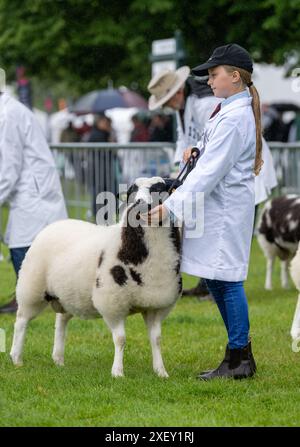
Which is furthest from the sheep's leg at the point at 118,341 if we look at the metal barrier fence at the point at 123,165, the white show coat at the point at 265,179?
the metal barrier fence at the point at 123,165

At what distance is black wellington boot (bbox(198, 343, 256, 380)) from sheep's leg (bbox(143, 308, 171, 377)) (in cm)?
28

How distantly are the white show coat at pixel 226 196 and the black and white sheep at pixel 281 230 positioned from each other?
3.94m

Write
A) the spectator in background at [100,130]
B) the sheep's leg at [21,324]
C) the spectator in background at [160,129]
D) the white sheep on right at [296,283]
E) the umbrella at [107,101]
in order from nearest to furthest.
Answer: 1. the sheep's leg at [21,324]
2. the white sheep on right at [296,283]
3. the spectator in background at [100,130]
4. the spectator in background at [160,129]
5. the umbrella at [107,101]

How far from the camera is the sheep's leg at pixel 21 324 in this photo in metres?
6.63

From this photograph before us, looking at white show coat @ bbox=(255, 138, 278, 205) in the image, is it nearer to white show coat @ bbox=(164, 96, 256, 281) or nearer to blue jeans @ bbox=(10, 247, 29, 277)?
blue jeans @ bbox=(10, 247, 29, 277)

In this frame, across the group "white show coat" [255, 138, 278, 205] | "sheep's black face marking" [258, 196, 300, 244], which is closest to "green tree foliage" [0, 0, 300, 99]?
"sheep's black face marking" [258, 196, 300, 244]

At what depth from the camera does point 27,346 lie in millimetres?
7371

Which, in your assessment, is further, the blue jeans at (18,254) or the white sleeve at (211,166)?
the blue jeans at (18,254)

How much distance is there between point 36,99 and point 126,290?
184 feet

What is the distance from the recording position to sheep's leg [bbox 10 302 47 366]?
261 inches

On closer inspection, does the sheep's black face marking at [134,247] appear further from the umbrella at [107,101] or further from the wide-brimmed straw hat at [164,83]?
the umbrella at [107,101]

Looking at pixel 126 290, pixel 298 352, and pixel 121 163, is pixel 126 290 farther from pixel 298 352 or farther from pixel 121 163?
pixel 121 163

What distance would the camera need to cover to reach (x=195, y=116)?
8.58 m

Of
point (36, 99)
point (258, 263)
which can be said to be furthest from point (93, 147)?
point (36, 99)
